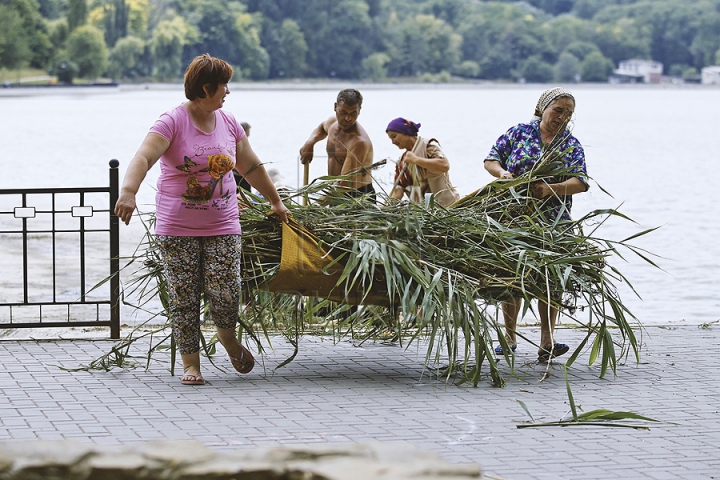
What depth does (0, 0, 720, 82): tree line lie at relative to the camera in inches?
4855

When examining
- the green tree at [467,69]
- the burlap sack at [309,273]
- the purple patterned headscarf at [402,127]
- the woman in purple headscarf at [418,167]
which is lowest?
the burlap sack at [309,273]

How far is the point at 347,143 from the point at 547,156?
190 centimetres

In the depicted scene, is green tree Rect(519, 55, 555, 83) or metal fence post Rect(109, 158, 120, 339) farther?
green tree Rect(519, 55, 555, 83)

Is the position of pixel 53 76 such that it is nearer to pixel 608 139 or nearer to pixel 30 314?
pixel 608 139

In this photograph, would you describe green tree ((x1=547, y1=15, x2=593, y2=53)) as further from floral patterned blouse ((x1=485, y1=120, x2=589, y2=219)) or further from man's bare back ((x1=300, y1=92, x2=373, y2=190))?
floral patterned blouse ((x1=485, y1=120, x2=589, y2=219))

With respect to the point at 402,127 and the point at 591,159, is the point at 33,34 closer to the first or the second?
the point at 591,159

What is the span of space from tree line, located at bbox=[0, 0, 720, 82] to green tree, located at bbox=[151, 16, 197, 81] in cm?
12

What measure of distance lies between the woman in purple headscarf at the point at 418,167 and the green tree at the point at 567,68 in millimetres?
153877

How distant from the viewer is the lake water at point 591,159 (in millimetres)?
14391

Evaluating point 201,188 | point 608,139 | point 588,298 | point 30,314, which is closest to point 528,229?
point 588,298

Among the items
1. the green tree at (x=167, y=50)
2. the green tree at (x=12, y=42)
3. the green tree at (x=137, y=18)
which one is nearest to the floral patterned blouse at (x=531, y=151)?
the green tree at (x=12, y=42)

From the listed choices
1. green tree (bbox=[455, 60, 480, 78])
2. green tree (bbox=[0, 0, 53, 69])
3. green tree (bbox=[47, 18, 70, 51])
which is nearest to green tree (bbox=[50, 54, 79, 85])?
green tree (bbox=[0, 0, 53, 69])

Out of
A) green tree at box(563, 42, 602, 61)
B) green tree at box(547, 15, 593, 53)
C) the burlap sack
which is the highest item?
green tree at box(547, 15, 593, 53)

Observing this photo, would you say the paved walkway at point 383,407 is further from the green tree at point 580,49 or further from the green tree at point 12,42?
the green tree at point 580,49
